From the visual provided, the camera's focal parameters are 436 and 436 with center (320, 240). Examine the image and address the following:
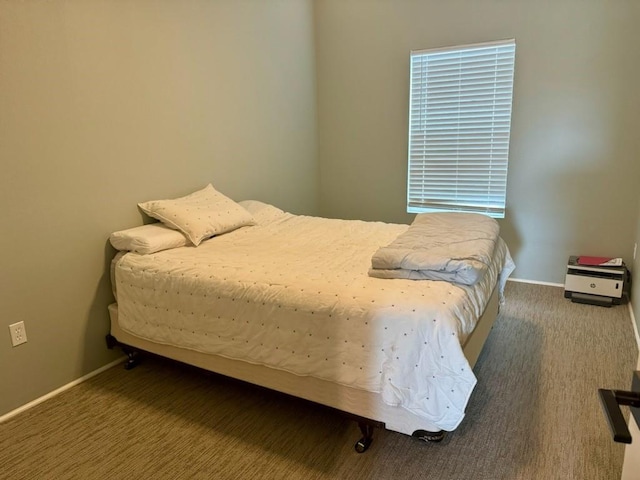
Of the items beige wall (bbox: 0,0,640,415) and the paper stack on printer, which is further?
the paper stack on printer

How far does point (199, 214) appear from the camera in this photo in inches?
107

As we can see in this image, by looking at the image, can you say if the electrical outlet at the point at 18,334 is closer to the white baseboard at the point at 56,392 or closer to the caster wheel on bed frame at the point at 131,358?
the white baseboard at the point at 56,392

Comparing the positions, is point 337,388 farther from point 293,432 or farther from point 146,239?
point 146,239

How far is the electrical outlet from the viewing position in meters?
2.17

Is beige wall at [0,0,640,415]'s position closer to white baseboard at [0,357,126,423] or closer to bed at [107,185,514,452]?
white baseboard at [0,357,126,423]

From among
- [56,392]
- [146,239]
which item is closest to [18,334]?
[56,392]

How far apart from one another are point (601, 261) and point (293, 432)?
2743 millimetres

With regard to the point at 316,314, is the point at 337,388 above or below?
below

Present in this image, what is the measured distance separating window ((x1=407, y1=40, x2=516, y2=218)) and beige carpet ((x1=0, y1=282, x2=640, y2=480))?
1696 millimetres

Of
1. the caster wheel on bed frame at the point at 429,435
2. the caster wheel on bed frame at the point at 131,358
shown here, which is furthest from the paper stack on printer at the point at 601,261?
the caster wheel on bed frame at the point at 131,358

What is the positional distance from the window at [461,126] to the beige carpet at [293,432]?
170cm

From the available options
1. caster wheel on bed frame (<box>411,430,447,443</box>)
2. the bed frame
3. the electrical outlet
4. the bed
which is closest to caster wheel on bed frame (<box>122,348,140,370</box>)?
the bed

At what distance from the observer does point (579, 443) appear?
188cm

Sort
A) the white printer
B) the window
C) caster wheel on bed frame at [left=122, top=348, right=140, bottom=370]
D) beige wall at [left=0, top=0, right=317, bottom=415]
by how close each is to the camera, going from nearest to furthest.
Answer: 1. beige wall at [left=0, top=0, right=317, bottom=415]
2. caster wheel on bed frame at [left=122, top=348, right=140, bottom=370]
3. the white printer
4. the window
